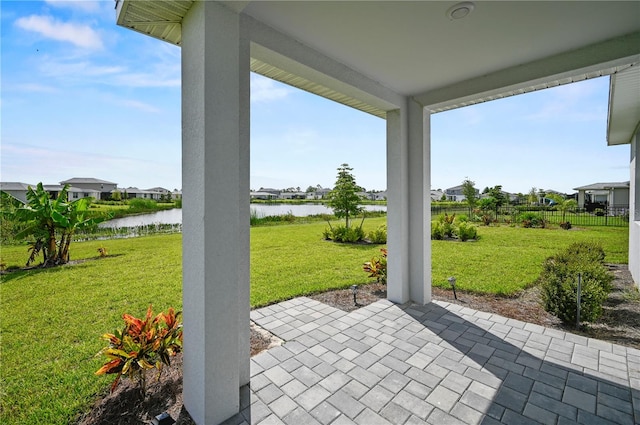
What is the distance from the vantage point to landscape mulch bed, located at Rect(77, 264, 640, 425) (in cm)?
243

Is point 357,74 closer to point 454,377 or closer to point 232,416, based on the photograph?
point 454,377

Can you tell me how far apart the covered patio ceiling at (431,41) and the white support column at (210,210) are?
0.38m

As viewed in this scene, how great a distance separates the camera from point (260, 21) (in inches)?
112

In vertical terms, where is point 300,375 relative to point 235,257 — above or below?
below

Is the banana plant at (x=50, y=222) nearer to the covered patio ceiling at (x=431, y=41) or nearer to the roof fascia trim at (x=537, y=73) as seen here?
the covered patio ceiling at (x=431, y=41)

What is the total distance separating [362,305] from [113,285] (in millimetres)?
5761

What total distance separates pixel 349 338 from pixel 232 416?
6.21 feet

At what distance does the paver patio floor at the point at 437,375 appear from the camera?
2420 millimetres

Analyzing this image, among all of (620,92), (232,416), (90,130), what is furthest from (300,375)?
(90,130)

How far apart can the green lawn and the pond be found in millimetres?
1399

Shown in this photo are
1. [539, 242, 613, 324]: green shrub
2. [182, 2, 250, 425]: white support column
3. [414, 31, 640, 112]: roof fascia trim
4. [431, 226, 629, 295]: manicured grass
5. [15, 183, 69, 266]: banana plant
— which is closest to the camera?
[182, 2, 250, 425]: white support column

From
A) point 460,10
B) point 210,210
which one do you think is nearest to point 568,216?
point 460,10

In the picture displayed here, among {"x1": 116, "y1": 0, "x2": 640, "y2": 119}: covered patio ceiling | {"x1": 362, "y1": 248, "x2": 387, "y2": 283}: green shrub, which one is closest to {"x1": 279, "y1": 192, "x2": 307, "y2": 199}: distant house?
{"x1": 362, "y1": 248, "x2": 387, "y2": 283}: green shrub

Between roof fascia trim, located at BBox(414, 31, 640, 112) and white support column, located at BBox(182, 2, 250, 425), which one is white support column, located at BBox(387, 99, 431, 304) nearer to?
roof fascia trim, located at BBox(414, 31, 640, 112)
